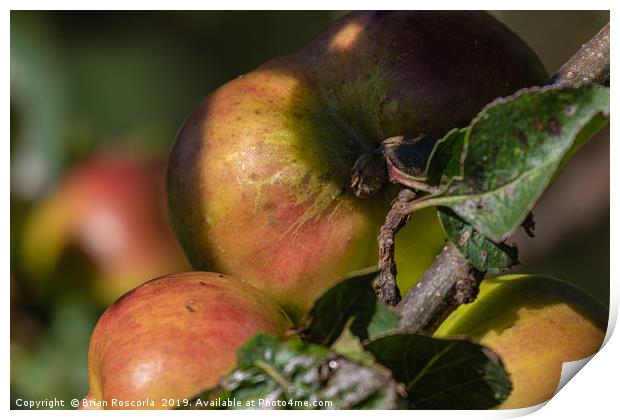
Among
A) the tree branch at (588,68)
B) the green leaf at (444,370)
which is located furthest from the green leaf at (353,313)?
the tree branch at (588,68)

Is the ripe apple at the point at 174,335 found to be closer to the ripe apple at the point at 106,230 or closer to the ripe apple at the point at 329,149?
the ripe apple at the point at 329,149

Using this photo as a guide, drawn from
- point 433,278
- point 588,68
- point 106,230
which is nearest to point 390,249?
point 433,278

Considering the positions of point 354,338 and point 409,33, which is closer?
point 354,338

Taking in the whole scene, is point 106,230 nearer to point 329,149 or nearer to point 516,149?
point 329,149

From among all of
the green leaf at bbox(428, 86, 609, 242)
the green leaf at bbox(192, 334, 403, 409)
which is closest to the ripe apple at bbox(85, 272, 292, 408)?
the green leaf at bbox(192, 334, 403, 409)

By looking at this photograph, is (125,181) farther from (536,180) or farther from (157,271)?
(536,180)

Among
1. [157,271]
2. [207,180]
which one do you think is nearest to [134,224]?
[157,271]
